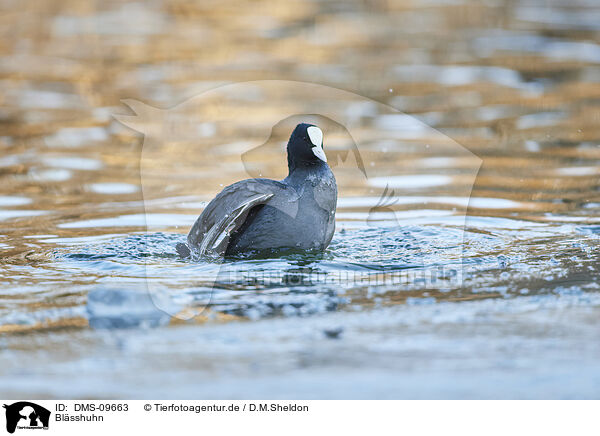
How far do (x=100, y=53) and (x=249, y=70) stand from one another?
269cm

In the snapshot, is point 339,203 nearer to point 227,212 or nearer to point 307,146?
point 307,146

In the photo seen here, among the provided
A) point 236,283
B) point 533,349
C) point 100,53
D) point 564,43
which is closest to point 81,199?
point 236,283

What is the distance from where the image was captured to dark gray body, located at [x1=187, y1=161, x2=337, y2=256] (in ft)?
16.4

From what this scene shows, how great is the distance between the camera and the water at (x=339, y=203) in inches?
138

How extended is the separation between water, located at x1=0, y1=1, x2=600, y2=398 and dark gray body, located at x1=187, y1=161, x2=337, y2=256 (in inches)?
5.4

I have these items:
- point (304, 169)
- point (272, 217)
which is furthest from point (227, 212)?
point (304, 169)

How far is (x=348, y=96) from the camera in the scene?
10.2 meters

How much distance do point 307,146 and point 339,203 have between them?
161 centimetres
